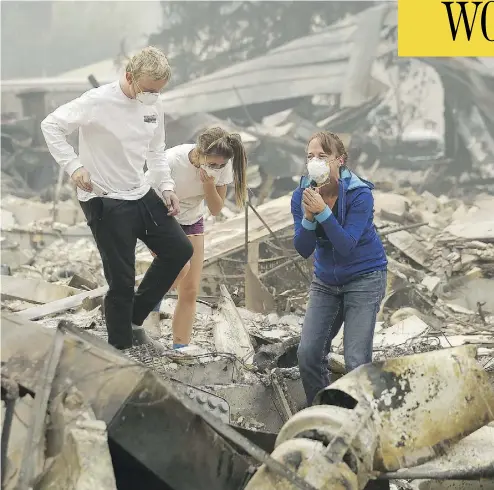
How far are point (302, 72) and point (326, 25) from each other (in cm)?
125

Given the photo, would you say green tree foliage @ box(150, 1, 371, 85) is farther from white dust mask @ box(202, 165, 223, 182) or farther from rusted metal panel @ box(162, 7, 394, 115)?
white dust mask @ box(202, 165, 223, 182)

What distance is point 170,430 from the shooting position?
2424mm

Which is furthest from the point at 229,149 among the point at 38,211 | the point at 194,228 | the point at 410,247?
the point at 38,211

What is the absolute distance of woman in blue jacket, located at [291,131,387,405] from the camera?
12.0 ft

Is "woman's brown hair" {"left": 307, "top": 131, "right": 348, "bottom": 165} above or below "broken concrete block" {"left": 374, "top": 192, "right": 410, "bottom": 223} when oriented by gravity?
above

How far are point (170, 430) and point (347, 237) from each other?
150cm

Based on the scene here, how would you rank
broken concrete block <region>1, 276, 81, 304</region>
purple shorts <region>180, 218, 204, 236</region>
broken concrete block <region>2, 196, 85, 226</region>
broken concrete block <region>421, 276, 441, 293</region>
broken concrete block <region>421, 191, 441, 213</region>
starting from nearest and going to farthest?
purple shorts <region>180, 218, 204, 236</region>, broken concrete block <region>1, 276, 81, 304</region>, broken concrete block <region>421, 276, 441, 293</region>, broken concrete block <region>421, 191, 441, 213</region>, broken concrete block <region>2, 196, 85, 226</region>

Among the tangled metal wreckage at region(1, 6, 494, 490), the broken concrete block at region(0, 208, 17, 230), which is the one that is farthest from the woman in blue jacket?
the broken concrete block at region(0, 208, 17, 230)

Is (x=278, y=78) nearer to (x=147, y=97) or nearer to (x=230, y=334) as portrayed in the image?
(x=230, y=334)

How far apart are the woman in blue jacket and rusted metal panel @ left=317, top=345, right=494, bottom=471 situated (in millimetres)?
868

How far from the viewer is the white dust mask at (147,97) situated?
3.93m

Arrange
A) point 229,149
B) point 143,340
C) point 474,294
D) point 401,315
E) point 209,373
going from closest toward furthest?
1. point 143,340
2. point 229,149
3. point 209,373
4. point 401,315
5. point 474,294

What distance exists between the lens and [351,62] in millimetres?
17953

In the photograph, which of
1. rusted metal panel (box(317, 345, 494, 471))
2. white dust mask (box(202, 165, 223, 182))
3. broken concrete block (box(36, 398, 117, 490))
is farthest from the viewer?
white dust mask (box(202, 165, 223, 182))
